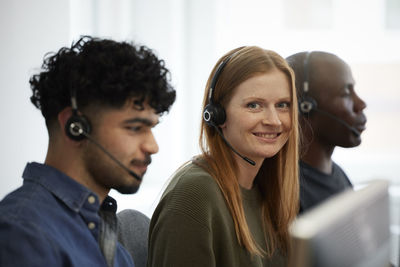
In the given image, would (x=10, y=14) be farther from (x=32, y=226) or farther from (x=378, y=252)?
(x=378, y=252)

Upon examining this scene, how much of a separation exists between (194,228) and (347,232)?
2.25ft

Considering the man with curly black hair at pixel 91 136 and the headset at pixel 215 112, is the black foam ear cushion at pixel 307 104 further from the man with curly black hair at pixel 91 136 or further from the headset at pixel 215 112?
the man with curly black hair at pixel 91 136

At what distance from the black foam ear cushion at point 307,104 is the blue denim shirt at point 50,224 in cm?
82

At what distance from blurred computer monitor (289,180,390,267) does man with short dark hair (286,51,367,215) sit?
921 mm

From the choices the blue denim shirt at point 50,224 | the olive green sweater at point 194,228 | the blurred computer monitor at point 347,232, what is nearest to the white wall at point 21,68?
the olive green sweater at point 194,228

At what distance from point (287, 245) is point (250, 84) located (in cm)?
48

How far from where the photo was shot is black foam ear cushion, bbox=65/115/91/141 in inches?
34.0

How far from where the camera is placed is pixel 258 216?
1368mm

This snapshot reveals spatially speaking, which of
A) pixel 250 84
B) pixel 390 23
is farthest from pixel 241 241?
pixel 390 23

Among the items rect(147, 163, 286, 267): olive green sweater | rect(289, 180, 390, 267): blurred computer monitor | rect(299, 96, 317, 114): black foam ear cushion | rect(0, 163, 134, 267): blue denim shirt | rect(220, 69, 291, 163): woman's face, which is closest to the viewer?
rect(289, 180, 390, 267): blurred computer monitor

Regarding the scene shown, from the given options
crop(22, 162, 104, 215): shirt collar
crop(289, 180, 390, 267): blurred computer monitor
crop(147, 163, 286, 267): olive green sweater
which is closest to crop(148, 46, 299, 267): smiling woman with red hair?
crop(147, 163, 286, 267): olive green sweater

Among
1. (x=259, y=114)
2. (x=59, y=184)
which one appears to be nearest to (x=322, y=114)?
(x=259, y=114)

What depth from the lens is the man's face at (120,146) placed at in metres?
0.90

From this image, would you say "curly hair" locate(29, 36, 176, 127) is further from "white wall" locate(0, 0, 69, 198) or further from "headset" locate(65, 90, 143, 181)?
"white wall" locate(0, 0, 69, 198)
